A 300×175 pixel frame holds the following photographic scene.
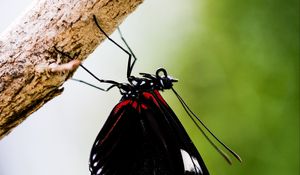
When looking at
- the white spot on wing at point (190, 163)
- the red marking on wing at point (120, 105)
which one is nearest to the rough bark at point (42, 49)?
the red marking on wing at point (120, 105)

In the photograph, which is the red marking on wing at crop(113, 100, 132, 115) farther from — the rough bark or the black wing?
the rough bark

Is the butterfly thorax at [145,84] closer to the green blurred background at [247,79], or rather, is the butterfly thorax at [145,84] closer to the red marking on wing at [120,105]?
the red marking on wing at [120,105]

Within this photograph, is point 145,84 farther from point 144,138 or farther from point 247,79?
point 247,79

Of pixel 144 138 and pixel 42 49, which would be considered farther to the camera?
pixel 144 138

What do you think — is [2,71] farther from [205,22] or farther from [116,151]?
[205,22]

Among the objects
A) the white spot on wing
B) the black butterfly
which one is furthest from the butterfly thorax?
the white spot on wing

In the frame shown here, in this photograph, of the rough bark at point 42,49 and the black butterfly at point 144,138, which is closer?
the rough bark at point 42,49

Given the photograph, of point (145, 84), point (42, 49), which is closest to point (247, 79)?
point (145, 84)
